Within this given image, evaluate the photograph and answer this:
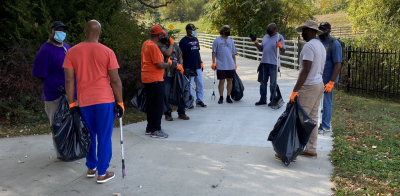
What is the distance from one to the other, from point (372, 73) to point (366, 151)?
7.29 metres

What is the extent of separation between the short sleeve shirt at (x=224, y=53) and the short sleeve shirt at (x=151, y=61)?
2877 mm

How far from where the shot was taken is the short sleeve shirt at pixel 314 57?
16.9 ft

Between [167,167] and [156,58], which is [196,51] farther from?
[167,167]

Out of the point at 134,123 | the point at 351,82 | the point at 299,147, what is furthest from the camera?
the point at 351,82

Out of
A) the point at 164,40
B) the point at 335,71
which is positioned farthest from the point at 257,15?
the point at 335,71

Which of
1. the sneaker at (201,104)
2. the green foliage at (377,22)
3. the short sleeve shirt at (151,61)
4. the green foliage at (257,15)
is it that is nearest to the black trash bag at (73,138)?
the short sleeve shirt at (151,61)

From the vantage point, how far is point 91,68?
4.34 metres

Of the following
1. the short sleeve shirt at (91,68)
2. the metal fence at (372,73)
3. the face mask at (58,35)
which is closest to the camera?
the short sleeve shirt at (91,68)

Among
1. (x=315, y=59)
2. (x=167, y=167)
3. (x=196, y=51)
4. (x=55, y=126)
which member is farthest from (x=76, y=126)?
(x=196, y=51)

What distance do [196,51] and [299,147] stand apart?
419 cm

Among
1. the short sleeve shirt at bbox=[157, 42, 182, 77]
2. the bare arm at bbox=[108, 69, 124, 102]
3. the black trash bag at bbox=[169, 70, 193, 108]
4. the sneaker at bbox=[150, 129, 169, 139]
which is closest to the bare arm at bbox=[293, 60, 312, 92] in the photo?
the bare arm at bbox=[108, 69, 124, 102]

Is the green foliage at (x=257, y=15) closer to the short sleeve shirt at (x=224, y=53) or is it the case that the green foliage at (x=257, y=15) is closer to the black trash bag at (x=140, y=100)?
the short sleeve shirt at (x=224, y=53)

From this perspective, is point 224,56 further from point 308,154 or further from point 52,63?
point 52,63

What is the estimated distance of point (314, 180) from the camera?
472 centimetres
